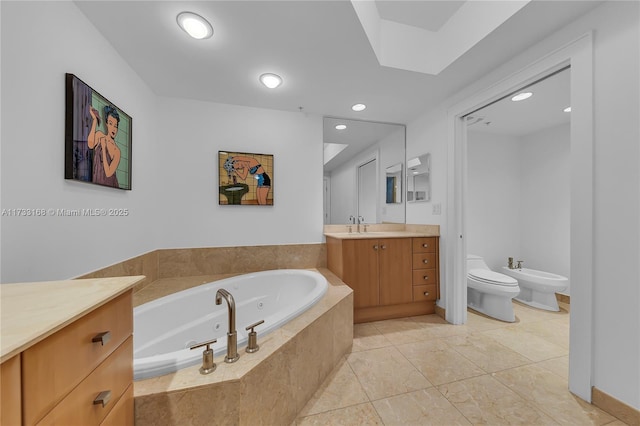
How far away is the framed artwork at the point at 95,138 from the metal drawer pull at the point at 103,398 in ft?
3.58

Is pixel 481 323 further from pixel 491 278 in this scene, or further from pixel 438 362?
pixel 438 362

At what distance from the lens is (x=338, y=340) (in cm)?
167

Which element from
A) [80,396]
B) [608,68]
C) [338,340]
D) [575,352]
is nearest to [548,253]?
[575,352]

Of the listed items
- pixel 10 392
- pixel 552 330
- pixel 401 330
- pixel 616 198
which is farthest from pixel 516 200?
pixel 10 392

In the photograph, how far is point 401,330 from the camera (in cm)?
213

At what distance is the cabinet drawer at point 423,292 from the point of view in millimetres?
2344

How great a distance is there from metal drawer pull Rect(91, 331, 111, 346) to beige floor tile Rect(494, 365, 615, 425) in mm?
2015

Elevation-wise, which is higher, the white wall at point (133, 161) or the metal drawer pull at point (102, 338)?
the white wall at point (133, 161)

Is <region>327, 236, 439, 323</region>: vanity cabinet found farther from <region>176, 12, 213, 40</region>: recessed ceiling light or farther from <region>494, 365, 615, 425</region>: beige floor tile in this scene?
<region>176, 12, 213, 40</region>: recessed ceiling light

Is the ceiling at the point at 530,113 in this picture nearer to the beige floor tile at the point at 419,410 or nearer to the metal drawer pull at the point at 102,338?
the beige floor tile at the point at 419,410

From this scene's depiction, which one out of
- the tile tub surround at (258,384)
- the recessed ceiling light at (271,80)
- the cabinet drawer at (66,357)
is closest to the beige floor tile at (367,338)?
the tile tub surround at (258,384)

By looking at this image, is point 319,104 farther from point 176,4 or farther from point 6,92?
A: point 6,92

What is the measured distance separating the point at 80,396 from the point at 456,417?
1574 millimetres

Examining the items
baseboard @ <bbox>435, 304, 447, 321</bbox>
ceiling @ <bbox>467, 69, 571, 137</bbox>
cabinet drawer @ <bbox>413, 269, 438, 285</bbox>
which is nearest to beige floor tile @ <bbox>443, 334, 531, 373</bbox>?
baseboard @ <bbox>435, 304, 447, 321</bbox>
